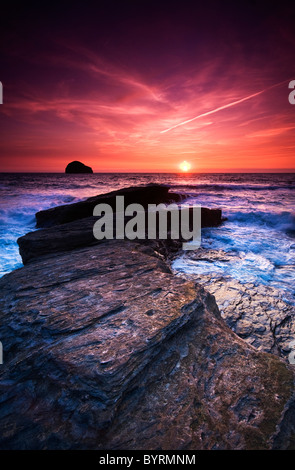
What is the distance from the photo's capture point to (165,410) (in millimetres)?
1645

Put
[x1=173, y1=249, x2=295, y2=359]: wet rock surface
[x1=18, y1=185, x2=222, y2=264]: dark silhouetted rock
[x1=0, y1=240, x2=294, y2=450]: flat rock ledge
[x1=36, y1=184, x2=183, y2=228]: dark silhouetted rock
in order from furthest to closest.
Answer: [x1=36, y1=184, x2=183, y2=228]: dark silhouetted rock → [x1=18, y1=185, x2=222, y2=264]: dark silhouetted rock → [x1=173, y1=249, x2=295, y2=359]: wet rock surface → [x1=0, y1=240, x2=294, y2=450]: flat rock ledge

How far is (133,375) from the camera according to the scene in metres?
1.77

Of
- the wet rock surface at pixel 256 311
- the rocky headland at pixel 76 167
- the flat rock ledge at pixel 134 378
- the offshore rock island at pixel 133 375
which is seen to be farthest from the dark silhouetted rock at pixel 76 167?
the flat rock ledge at pixel 134 378

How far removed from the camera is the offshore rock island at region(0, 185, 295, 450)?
4.92ft

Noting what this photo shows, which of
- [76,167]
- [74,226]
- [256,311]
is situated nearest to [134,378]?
[256,311]

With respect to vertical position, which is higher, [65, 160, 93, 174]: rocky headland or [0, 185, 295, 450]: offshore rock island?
[65, 160, 93, 174]: rocky headland

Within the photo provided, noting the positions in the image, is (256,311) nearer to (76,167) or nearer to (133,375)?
(133,375)

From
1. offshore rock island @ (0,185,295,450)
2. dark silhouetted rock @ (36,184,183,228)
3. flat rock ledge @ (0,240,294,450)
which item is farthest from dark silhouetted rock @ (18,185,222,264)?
flat rock ledge @ (0,240,294,450)

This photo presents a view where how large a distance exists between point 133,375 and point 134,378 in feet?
0.09

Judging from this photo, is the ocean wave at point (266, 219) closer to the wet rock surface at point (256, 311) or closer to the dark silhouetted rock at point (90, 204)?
the dark silhouetted rock at point (90, 204)

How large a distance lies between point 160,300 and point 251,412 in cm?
129

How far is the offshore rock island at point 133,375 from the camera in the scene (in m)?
1.50

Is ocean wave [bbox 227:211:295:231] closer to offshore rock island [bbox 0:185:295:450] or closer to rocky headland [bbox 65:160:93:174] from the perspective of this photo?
offshore rock island [bbox 0:185:295:450]

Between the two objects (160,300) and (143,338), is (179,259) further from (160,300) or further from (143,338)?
(143,338)
